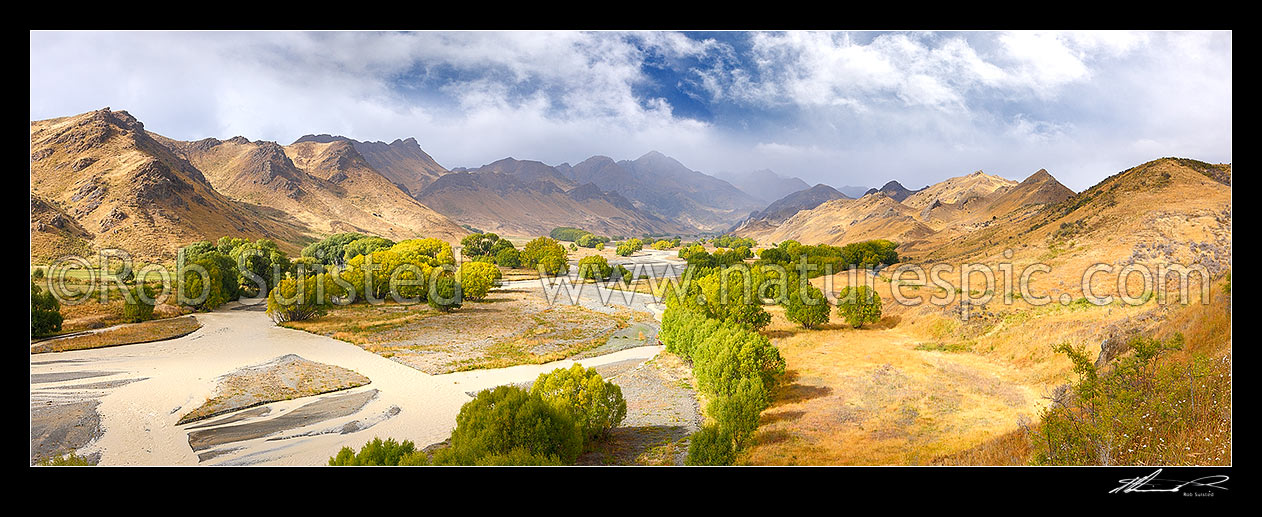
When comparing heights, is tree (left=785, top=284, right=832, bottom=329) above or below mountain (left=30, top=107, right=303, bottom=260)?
below

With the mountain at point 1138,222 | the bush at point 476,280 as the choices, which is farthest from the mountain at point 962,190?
the bush at point 476,280

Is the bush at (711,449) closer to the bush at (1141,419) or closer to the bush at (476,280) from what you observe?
the bush at (1141,419)

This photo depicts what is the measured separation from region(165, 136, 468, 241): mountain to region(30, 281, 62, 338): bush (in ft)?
35.9

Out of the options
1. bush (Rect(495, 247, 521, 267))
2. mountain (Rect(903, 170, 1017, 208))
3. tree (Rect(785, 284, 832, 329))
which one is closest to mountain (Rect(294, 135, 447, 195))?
bush (Rect(495, 247, 521, 267))

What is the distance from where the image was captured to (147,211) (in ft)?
58.3

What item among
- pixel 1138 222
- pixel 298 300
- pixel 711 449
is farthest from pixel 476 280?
pixel 1138 222

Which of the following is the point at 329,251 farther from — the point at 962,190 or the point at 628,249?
the point at 962,190

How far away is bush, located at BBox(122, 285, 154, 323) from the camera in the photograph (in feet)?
46.5

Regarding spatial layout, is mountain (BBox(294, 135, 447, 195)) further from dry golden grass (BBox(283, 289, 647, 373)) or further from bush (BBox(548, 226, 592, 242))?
dry golden grass (BBox(283, 289, 647, 373))

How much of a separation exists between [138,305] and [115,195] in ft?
18.9

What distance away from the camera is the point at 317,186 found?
4275cm

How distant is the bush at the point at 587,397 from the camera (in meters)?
7.90
